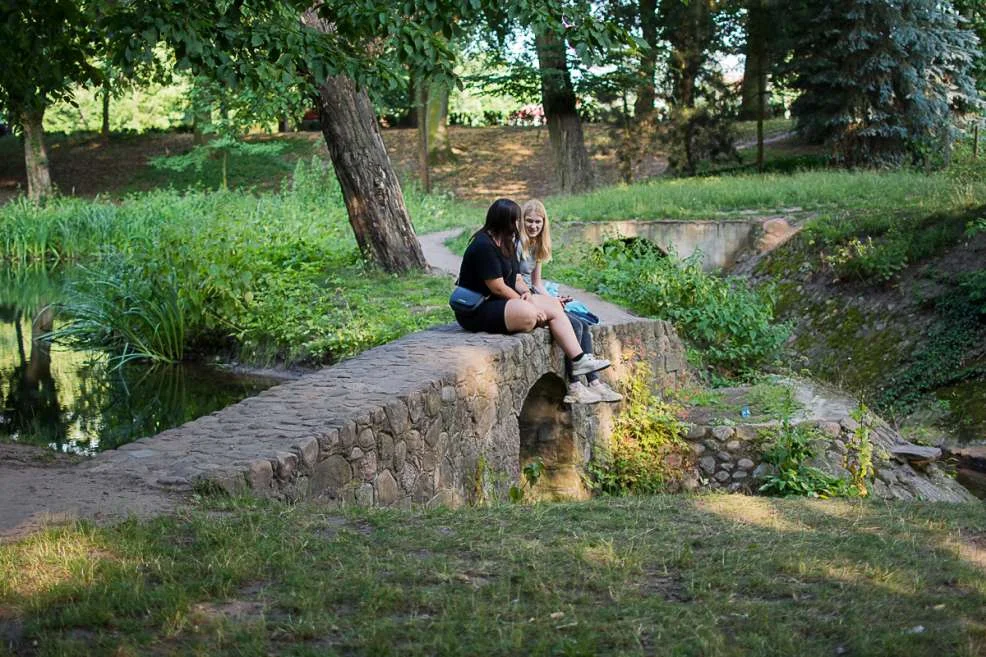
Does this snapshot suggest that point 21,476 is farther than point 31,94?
No

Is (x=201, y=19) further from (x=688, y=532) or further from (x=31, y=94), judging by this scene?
(x=688, y=532)

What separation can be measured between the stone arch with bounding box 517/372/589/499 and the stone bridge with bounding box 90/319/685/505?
A: 1 cm

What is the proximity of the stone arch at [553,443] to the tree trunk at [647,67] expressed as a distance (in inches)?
671

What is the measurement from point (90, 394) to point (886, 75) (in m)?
17.8

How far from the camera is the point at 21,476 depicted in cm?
564

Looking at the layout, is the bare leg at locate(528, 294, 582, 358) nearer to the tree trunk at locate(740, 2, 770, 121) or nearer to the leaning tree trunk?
the leaning tree trunk

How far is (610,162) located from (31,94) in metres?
29.3

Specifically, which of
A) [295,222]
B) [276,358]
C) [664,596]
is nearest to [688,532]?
[664,596]

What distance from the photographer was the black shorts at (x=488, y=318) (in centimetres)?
924

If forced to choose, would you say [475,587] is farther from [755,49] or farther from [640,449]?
[755,49]

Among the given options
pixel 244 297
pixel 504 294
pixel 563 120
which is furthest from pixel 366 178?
pixel 563 120

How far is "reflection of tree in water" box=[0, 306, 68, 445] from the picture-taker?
10.5 m

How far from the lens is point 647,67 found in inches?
1035

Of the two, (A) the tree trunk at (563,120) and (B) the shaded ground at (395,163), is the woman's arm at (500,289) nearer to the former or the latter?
(A) the tree trunk at (563,120)
